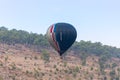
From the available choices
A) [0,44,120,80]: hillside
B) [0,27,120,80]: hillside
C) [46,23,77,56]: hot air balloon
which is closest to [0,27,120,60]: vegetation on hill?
[0,27,120,80]: hillside

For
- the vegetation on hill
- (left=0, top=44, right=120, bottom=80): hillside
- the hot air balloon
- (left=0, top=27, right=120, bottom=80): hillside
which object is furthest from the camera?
the vegetation on hill

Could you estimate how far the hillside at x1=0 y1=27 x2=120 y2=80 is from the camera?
60.2 m

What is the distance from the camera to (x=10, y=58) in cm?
6756

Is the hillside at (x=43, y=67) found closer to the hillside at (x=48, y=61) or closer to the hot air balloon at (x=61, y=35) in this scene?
the hillside at (x=48, y=61)

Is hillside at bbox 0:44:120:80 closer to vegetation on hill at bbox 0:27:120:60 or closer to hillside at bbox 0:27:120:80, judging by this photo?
hillside at bbox 0:27:120:80

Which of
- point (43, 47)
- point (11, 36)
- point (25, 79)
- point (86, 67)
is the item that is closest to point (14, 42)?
point (11, 36)

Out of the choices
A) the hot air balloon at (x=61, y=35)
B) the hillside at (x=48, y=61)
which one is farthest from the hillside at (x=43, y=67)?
the hot air balloon at (x=61, y=35)

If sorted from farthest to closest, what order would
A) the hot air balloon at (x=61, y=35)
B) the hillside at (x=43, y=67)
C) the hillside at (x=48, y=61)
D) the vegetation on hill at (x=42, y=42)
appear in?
the vegetation on hill at (x=42, y=42) → the hillside at (x=48, y=61) → the hillside at (x=43, y=67) → the hot air balloon at (x=61, y=35)

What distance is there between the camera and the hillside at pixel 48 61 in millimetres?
60203

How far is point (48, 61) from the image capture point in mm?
72438

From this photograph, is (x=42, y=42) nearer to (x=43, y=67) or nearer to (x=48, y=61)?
(x=48, y=61)

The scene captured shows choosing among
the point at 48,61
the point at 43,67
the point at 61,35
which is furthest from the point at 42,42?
the point at 61,35

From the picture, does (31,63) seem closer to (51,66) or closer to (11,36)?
(51,66)

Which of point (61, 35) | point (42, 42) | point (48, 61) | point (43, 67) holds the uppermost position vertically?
point (42, 42)
